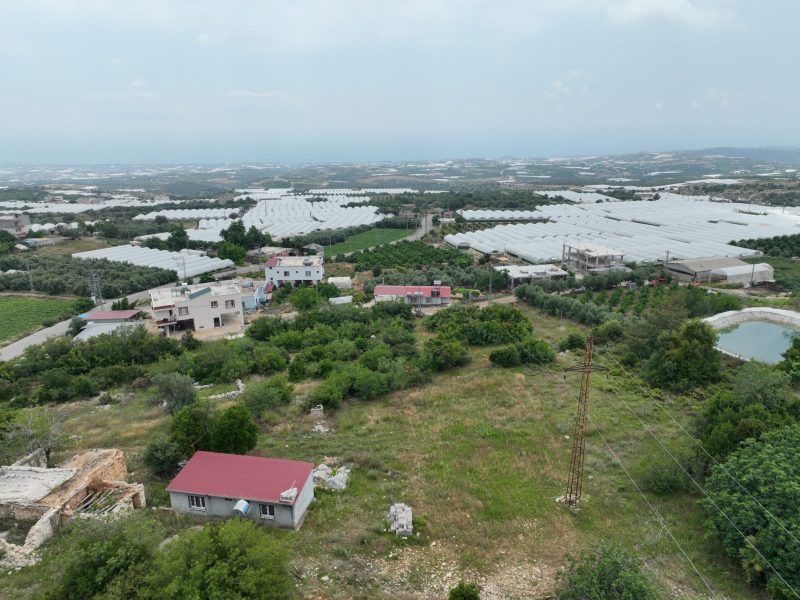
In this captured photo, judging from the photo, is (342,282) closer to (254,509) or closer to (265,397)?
(265,397)

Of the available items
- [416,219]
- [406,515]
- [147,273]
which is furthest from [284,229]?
[406,515]

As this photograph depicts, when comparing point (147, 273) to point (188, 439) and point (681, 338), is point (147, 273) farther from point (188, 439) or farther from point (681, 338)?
point (681, 338)

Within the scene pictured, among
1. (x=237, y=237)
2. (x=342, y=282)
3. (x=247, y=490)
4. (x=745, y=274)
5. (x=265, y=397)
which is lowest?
(x=342, y=282)

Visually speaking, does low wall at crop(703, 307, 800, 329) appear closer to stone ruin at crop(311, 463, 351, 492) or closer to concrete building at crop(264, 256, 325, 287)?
stone ruin at crop(311, 463, 351, 492)

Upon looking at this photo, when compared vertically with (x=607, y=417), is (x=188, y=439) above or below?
above

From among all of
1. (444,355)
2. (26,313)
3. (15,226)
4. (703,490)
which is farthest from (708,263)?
(15,226)

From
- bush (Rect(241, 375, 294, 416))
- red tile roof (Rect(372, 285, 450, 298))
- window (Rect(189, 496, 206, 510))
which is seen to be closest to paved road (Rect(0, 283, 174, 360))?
bush (Rect(241, 375, 294, 416))

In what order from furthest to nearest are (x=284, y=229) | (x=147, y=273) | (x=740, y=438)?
(x=284, y=229) < (x=147, y=273) < (x=740, y=438)
